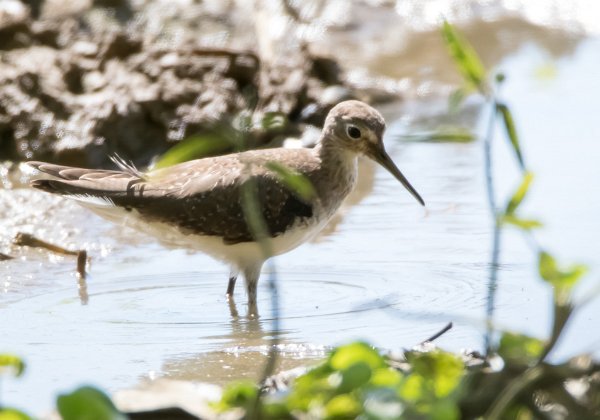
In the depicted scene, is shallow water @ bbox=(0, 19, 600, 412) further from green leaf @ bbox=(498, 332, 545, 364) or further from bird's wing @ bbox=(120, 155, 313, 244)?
green leaf @ bbox=(498, 332, 545, 364)

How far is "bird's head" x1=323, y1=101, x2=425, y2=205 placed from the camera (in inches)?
281

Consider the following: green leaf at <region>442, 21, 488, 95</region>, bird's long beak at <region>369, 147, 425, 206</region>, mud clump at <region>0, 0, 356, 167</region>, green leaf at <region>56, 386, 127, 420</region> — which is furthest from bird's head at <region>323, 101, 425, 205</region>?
green leaf at <region>56, 386, 127, 420</region>

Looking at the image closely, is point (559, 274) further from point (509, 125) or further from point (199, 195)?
point (199, 195)

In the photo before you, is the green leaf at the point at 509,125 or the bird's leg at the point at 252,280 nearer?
the green leaf at the point at 509,125

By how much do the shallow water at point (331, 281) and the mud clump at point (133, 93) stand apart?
71cm

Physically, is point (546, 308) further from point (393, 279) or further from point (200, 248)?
point (200, 248)

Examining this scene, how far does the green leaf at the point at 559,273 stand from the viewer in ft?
10.4

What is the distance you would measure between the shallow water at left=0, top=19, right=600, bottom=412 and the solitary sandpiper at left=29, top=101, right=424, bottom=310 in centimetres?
33

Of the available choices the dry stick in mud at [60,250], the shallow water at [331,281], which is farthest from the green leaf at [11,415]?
the dry stick in mud at [60,250]

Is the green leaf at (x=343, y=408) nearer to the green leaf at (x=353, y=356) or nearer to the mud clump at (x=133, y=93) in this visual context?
the green leaf at (x=353, y=356)

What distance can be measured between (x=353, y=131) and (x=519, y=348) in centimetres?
358

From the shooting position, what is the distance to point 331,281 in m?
7.10

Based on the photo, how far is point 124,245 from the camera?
26.0 feet

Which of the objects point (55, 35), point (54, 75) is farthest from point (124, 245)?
point (55, 35)
